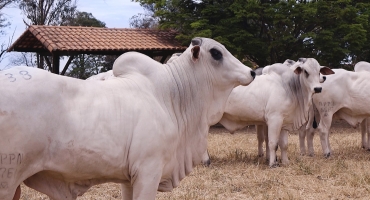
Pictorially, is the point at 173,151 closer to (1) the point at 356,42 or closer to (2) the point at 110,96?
(2) the point at 110,96

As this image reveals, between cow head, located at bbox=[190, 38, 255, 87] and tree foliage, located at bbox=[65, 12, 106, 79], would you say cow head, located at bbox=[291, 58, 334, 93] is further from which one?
tree foliage, located at bbox=[65, 12, 106, 79]

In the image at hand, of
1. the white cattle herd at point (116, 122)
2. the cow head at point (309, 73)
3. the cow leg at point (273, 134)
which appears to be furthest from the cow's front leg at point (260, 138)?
the white cattle herd at point (116, 122)

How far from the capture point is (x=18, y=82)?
2.37 meters

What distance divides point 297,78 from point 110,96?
188 inches

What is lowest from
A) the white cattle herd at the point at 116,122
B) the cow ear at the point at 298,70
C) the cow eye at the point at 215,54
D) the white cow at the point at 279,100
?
the white cow at the point at 279,100

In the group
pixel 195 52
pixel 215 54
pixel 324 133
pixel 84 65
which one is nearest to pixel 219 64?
pixel 215 54

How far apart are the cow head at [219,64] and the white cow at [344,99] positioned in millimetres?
4899

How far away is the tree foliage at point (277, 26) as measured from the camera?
13273 millimetres

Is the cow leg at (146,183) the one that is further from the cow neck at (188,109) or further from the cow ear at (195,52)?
the cow ear at (195,52)

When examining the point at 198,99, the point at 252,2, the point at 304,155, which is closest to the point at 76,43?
the point at 252,2

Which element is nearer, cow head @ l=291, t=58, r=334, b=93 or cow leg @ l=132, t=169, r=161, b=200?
cow leg @ l=132, t=169, r=161, b=200

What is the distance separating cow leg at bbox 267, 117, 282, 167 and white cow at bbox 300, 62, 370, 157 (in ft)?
4.57

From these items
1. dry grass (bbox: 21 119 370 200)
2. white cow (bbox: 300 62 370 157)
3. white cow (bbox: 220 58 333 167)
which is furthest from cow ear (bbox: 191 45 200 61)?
white cow (bbox: 300 62 370 157)

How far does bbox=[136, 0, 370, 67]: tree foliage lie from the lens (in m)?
13.3
